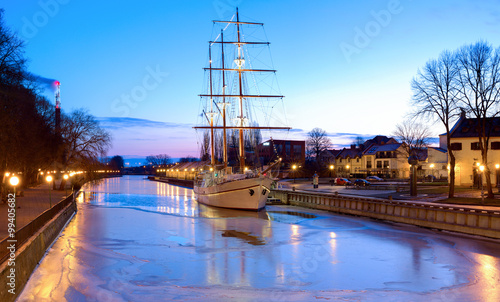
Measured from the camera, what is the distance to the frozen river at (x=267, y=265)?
15812mm

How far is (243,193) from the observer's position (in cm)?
4838

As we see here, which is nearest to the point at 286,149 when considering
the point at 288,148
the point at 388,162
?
the point at 288,148

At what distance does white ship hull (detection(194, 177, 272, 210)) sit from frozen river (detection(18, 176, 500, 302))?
13978 millimetres

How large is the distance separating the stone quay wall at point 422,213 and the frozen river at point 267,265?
88 cm

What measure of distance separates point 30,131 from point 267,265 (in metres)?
27.5

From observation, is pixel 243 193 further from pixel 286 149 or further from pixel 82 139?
pixel 286 149

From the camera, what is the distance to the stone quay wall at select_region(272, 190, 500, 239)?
2591 cm

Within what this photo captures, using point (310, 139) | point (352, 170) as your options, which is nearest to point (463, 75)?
point (352, 170)

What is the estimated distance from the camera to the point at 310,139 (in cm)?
14038

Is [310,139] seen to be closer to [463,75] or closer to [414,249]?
[463,75]

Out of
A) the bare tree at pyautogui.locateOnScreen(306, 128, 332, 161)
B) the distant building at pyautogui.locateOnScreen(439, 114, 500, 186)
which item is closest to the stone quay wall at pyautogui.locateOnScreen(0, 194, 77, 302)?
the distant building at pyautogui.locateOnScreen(439, 114, 500, 186)

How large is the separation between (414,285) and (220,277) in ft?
25.7

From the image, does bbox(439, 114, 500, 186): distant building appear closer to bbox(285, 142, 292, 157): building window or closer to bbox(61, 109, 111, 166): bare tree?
bbox(61, 109, 111, 166): bare tree

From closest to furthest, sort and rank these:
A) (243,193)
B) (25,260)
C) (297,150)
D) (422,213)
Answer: (25,260) → (422,213) → (243,193) → (297,150)
